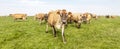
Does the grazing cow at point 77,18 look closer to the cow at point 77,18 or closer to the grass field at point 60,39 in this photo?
the cow at point 77,18

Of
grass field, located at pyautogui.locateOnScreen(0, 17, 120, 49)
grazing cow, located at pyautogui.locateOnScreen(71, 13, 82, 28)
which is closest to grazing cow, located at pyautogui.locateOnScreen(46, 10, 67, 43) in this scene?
grass field, located at pyautogui.locateOnScreen(0, 17, 120, 49)

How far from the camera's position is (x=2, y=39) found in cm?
2192

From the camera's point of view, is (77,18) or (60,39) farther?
(77,18)

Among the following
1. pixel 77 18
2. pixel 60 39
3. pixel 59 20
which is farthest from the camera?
pixel 77 18

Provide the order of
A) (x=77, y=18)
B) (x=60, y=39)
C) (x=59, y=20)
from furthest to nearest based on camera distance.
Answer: (x=77, y=18), (x=60, y=39), (x=59, y=20)

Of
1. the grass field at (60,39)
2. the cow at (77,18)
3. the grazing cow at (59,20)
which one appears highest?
the grazing cow at (59,20)

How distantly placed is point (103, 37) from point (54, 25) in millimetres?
5668

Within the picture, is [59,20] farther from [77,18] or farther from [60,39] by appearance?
[77,18]

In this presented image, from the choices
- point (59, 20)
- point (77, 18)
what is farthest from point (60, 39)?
point (77, 18)

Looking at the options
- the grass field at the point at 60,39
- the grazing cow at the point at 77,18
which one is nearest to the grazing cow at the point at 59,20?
the grass field at the point at 60,39

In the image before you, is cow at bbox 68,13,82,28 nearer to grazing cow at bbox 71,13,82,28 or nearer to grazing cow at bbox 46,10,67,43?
grazing cow at bbox 71,13,82,28

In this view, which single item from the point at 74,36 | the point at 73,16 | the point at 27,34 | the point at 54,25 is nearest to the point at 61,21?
the point at 54,25

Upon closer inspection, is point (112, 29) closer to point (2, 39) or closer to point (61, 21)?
point (61, 21)

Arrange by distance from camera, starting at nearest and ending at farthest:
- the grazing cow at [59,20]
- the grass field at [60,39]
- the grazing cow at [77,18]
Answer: the grazing cow at [59,20], the grass field at [60,39], the grazing cow at [77,18]
